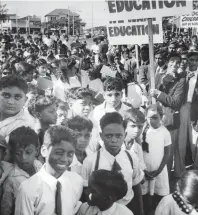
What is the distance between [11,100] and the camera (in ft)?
8.34

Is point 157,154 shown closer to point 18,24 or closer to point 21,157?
point 21,157

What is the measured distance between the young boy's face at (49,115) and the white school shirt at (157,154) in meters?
0.92

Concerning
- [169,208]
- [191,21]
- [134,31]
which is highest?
[191,21]

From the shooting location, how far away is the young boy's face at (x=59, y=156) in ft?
6.57

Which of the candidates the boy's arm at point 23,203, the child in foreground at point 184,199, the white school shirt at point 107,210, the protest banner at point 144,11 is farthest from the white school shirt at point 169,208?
the protest banner at point 144,11

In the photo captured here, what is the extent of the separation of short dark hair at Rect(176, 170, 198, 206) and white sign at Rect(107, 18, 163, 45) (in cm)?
186

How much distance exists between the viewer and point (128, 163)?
239 cm

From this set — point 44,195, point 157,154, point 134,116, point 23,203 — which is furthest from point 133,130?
point 23,203

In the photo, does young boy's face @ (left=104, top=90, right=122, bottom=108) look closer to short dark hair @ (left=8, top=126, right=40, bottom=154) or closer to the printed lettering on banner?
the printed lettering on banner

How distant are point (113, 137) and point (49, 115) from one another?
633mm

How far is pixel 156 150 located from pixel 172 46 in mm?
6175

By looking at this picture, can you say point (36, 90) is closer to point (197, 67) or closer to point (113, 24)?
point (113, 24)

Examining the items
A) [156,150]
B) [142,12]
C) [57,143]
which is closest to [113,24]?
[142,12]

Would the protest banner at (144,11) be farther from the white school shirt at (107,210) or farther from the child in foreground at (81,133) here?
the white school shirt at (107,210)
